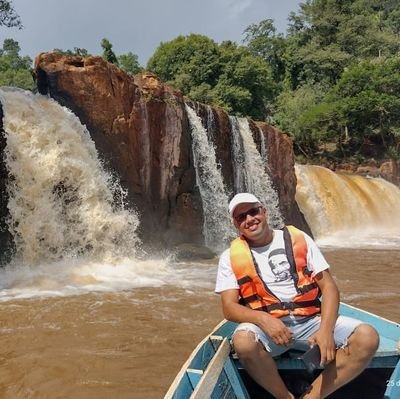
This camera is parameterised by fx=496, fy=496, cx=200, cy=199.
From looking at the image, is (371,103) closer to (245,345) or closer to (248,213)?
(248,213)

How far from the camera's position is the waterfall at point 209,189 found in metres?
13.3

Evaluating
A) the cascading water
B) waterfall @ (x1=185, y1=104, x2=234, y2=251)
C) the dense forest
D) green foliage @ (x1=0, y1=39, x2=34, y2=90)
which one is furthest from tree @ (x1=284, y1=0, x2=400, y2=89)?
the cascading water

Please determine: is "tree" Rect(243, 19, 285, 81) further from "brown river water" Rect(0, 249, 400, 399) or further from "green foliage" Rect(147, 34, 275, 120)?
"brown river water" Rect(0, 249, 400, 399)

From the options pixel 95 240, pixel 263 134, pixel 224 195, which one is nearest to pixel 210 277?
pixel 95 240

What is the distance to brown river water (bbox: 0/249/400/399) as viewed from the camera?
12.9ft

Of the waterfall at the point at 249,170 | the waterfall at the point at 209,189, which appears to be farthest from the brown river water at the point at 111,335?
the waterfall at the point at 249,170

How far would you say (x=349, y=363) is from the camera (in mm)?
2615

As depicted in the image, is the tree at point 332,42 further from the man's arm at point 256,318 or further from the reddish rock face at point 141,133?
the man's arm at point 256,318

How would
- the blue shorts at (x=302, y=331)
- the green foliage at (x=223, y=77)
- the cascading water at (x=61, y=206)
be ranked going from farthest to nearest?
the green foliage at (x=223, y=77) → the cascading water at (x=61, y=206) → the blue shorts at (x=302, y=331)

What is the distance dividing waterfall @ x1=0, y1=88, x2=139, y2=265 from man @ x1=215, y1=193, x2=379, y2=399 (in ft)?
23.5

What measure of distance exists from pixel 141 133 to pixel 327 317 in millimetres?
9410

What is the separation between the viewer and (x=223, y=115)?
47.9 ft

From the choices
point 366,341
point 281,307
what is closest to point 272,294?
point 281,307

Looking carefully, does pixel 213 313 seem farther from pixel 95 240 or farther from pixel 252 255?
pixel 95 240
